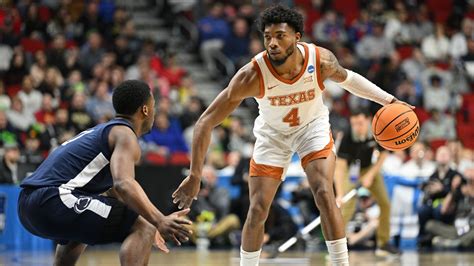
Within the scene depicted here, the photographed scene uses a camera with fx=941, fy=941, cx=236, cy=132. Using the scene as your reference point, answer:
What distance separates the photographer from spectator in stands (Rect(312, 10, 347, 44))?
→ 19047 millimetres

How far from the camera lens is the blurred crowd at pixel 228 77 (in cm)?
1360

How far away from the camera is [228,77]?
1808cm

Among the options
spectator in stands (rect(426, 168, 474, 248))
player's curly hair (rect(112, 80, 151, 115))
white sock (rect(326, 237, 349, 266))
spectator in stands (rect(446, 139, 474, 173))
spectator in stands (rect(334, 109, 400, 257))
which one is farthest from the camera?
spectator in stands (rect(446, 139, 474, 173))

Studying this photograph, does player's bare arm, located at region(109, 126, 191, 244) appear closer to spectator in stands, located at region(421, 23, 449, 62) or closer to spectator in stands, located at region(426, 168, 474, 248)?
spectator in stands, located at region(426, 168, 474, 248)

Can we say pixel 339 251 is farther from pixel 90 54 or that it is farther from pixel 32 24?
pixel 32 24

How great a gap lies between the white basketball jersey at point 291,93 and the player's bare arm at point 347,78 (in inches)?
2.9

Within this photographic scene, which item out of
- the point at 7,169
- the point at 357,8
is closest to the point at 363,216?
the point at 7,169

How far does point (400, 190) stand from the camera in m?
13.8

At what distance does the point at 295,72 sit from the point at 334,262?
4.65 feet

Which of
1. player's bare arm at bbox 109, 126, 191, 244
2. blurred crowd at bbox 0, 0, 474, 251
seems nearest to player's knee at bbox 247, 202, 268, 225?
player's bare arm at bbox 109, 126, 191, 244

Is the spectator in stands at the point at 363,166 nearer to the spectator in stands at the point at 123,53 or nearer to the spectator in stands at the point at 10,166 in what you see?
the spectator in stands at the point at 10,166

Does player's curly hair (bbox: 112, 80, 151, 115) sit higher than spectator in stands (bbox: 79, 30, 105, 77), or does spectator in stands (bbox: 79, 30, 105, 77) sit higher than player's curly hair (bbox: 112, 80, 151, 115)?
player's curly hair (bbox: 112, 80, 151, 115)

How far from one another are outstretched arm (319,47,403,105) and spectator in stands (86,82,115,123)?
26.2 feet

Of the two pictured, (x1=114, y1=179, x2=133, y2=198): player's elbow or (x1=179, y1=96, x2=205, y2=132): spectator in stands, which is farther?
(x1=179, y1=96, x2=205, y2=132): spectator in stands
